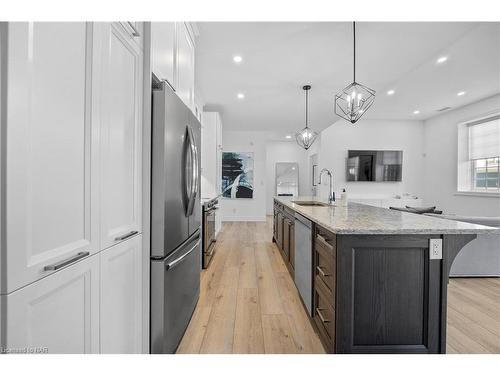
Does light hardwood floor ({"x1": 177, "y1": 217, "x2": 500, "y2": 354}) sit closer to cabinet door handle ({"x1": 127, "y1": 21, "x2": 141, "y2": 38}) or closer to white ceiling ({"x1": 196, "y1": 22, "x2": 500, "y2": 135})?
cabinet door handle ({"x1": 127, "y1": 21, "x2": 141, "y2": 38})

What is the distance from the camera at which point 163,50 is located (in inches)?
62.1

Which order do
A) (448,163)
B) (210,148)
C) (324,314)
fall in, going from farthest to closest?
(448,163), (210,148), (324,314)

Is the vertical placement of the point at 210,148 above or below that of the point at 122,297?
above

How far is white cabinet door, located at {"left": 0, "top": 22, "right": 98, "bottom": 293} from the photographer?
2.13 feet

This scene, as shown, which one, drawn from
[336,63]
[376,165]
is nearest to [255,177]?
[376,165]

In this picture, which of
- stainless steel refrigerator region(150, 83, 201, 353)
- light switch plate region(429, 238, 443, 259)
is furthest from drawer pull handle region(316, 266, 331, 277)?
stainless steel refrigerator region(150, 83, 201, 353)

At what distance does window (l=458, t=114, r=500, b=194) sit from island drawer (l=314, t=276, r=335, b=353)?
539cm

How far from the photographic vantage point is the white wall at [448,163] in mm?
5176

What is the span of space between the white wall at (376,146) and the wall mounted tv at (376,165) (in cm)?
16

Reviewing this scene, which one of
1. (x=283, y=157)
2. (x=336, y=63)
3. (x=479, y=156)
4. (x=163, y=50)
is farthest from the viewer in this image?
(x=283, y=157)

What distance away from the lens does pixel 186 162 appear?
5.59ft

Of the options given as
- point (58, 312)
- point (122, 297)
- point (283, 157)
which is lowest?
point (122, 297)

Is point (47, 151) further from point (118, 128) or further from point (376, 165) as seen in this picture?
point (376, 165)

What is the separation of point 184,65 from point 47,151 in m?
1.58
